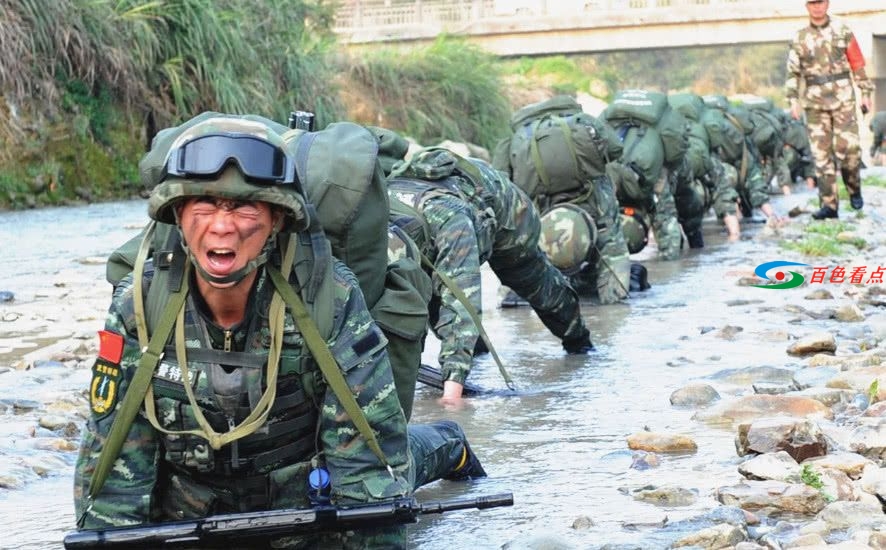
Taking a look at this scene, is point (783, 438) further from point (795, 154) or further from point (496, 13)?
point (496, 13)

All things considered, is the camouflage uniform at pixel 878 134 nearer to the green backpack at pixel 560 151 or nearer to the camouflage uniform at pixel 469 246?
the green backpack at pixel 560 151

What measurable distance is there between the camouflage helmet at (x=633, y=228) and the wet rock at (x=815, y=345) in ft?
13.9

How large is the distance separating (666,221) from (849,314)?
388cm

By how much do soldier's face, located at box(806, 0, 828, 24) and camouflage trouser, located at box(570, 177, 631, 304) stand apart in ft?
13.7

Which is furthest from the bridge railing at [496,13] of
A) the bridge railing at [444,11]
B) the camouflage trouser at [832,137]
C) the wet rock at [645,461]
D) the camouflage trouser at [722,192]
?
the wet rock at [645,461]

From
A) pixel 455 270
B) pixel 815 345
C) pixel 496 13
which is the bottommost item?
pixel 496 13

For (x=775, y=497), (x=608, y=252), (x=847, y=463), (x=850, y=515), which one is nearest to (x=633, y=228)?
(x=608, y=252)

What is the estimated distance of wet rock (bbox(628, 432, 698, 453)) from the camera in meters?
5.20

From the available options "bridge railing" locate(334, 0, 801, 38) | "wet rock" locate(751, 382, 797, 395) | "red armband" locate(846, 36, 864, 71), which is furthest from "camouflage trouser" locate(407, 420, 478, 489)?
"bridge railing" locate(334, 0, 801, 38)

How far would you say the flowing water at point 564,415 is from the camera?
4410 millimetres

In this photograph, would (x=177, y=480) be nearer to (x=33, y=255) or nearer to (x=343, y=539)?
(x=343, y=539)

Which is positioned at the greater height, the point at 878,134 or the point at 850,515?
the point at 850,515

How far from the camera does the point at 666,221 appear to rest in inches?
480

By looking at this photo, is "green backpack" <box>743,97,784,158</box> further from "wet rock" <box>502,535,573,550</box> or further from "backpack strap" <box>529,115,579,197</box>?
"wet rock" <box>502,535,573,550</box>
